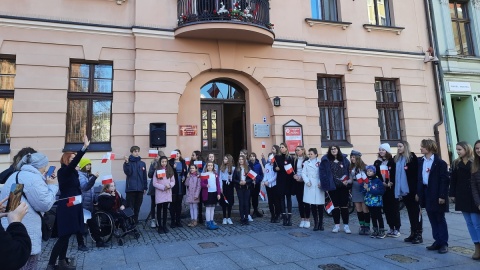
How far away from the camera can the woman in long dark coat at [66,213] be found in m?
4.80

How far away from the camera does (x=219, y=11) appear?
9.60 meters

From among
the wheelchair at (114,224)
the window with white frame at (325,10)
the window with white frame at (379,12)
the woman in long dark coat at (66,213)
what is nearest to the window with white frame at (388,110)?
the window with white frame at (379,12)

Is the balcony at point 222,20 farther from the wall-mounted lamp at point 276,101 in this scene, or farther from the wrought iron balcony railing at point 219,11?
the wall-mounted lamp at point 276,101

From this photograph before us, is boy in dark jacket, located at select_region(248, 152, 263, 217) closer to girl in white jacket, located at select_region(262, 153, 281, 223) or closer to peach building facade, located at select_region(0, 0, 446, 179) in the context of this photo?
girl in white jacket, located at select_region(262, 153, 281, 223)

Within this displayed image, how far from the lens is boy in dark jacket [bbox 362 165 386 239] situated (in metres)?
6.38

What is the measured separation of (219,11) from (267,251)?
7229 millimetres

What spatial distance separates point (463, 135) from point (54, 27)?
52.9 feet

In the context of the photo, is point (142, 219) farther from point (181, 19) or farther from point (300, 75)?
point (300, 75)

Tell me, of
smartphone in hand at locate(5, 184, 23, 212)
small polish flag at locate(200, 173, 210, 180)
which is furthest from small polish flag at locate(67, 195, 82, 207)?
small polish flag at locate(200, 173, 210, 180)

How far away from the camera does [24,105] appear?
8.43 metres

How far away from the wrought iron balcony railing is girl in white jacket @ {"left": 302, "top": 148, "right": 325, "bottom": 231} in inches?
196

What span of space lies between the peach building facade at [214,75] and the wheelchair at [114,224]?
2494mm

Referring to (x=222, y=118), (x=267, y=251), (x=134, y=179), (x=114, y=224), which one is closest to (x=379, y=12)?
(x=222, y=118)

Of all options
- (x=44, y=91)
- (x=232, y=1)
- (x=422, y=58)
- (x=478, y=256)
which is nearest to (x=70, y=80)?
(x=44, y=91)
